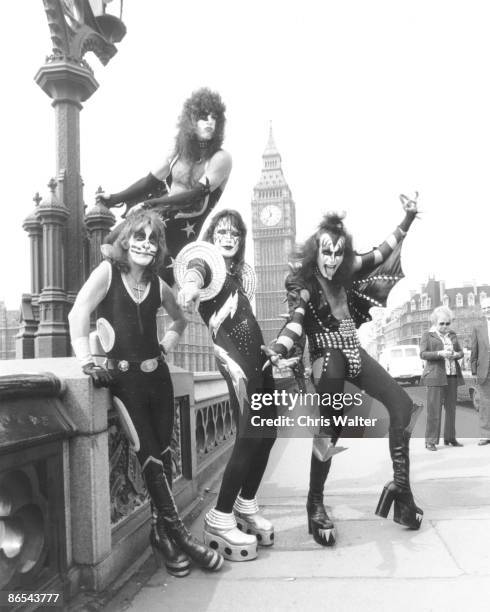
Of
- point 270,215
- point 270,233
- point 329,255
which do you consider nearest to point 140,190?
point 329,255

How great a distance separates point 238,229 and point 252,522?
5.80 ft

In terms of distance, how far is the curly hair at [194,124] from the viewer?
3844mm

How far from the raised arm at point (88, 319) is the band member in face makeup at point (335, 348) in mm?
1032

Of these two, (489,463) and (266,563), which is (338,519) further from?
(489,463)

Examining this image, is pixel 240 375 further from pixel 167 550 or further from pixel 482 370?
pixel 482 370

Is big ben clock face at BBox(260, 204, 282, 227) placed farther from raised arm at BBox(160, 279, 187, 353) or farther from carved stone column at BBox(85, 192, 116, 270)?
raised arm at BBox(160, 279, 187, 353)

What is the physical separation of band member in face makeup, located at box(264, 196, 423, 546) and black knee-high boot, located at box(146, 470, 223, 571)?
74 cm

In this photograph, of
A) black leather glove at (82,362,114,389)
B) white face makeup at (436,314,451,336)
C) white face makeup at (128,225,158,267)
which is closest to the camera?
black leather glove at (82,362,114,389)

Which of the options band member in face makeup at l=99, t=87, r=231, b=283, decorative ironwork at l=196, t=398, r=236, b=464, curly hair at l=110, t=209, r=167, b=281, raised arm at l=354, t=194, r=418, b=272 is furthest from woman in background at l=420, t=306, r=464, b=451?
curly hair at l=110, t=209, r=167, b=281

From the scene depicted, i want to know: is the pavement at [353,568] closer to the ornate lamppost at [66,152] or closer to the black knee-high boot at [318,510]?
the black knee-high boot at [318,510]

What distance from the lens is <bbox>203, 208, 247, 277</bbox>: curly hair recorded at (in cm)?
353

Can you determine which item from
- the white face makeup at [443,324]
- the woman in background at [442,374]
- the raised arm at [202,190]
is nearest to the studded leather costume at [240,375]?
the raised arm at [202,190]

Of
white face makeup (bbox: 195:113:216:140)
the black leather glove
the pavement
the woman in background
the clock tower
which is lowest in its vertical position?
the pavement

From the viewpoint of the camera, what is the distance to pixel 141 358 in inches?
116
